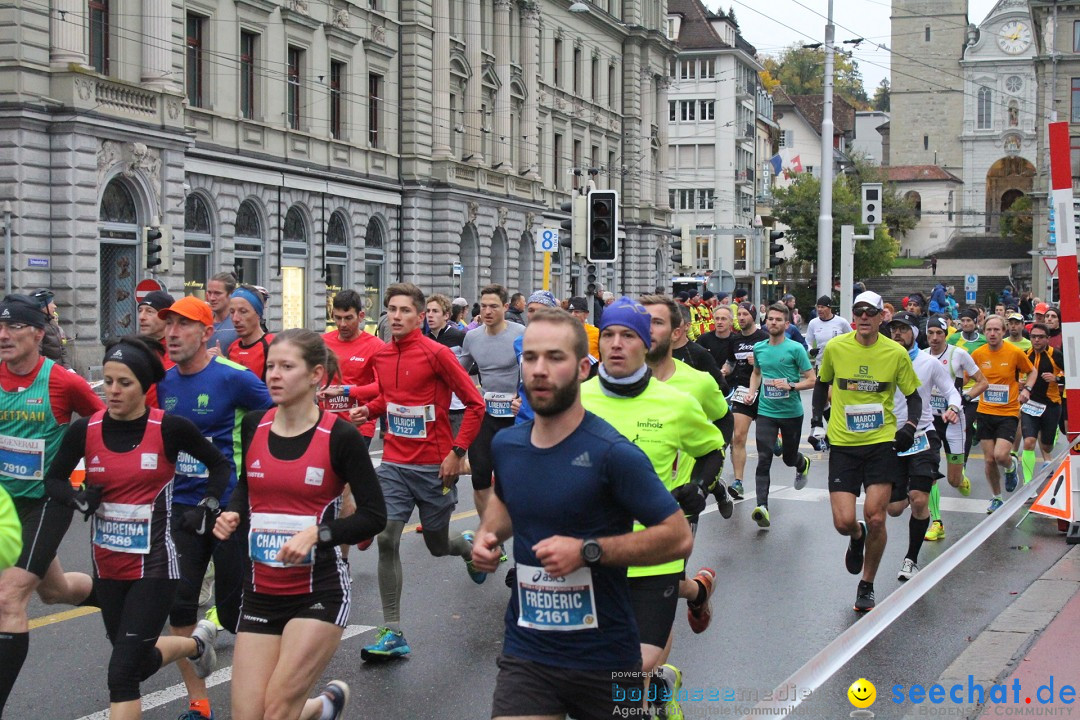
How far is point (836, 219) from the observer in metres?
83.2

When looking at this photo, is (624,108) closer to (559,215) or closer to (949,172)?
(559,215)

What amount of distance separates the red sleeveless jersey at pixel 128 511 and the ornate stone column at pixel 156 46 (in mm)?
26082

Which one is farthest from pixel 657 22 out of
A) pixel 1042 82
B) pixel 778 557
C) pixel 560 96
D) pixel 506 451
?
pixel 506 451

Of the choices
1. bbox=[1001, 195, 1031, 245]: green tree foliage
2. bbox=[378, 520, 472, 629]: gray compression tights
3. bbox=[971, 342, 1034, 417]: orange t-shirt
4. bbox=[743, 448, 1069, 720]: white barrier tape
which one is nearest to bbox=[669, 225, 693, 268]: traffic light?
bbox=[971, 342, 1034, 417]: orange t-shirt

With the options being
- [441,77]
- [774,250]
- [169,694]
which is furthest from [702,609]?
[441,77]

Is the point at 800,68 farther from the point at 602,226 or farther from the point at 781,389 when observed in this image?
the point at 781,389

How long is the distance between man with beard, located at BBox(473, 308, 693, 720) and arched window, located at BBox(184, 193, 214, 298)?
2879 cm

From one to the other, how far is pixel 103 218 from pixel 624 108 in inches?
1640

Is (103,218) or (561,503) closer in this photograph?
(561,503)

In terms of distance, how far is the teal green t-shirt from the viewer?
12961 millimetres

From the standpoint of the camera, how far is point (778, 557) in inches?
413

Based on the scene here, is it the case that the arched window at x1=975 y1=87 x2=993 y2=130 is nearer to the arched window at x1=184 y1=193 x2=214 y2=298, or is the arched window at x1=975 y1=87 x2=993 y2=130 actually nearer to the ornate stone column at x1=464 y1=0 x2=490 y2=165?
the ornate stone column at x1=464 y1=0 x2=490 y2=165

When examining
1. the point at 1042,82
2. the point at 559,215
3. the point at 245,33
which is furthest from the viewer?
the point at 1042,82

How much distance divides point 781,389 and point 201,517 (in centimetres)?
820
